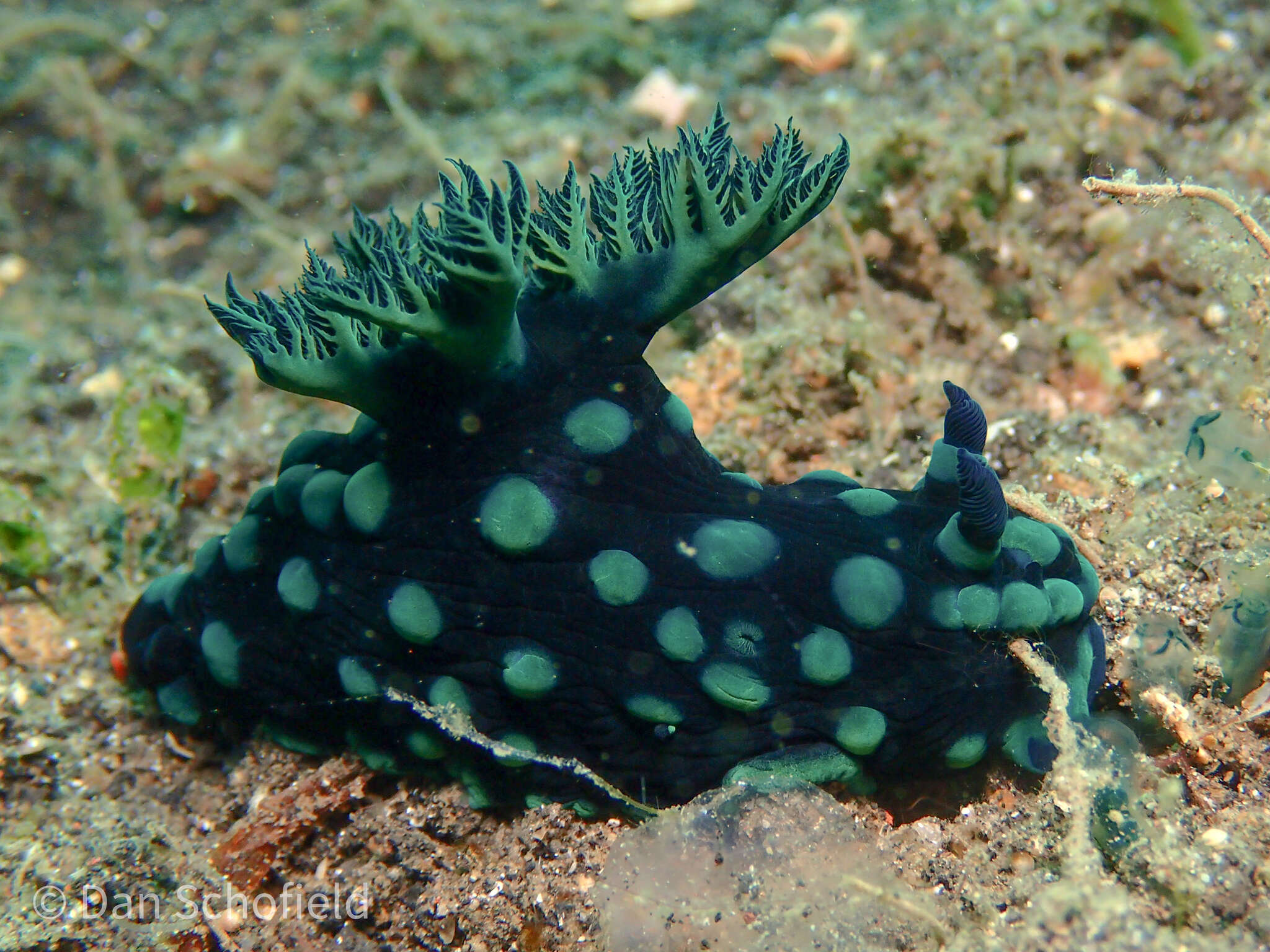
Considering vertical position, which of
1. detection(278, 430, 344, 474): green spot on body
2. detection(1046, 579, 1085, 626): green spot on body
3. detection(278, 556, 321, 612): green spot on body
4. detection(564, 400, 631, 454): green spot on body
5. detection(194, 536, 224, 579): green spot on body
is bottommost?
detection(1046, 579, 1085, 626): green spot on body

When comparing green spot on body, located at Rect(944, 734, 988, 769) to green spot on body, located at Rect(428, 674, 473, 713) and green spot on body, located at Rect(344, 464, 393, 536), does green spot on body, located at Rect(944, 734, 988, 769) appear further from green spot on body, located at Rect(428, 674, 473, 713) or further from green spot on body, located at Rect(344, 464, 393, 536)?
green spot on body, located at Rect(344, 464, 393, 536)

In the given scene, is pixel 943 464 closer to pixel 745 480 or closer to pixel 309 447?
pixel 745 480

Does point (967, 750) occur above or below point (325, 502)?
below

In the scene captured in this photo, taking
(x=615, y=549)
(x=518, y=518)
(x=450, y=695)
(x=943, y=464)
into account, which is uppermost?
(x=518, y=518)

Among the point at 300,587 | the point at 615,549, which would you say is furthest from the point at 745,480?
the point at 300,587

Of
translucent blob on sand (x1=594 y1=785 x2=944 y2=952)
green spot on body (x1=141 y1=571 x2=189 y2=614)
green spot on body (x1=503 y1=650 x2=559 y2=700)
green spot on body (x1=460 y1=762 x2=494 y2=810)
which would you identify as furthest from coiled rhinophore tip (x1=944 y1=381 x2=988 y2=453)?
green spot on body (x1=141 y1=571 x2=189 y2=614)

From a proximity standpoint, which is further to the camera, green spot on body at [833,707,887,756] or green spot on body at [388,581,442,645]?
green spot on body at [388,581,442,645]
